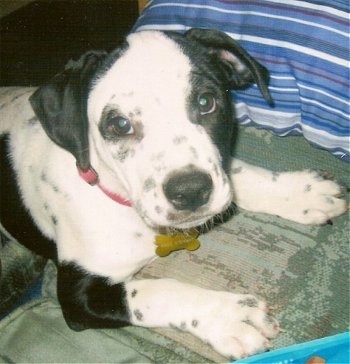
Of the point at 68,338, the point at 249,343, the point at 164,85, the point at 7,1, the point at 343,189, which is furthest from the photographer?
the point at 7,1

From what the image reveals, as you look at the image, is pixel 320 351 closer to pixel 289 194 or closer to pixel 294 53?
pixel 289 194

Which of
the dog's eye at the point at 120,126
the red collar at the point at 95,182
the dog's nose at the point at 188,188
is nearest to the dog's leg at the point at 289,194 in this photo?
the red collar at the point at 95,182

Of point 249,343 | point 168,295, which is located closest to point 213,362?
point 249,343

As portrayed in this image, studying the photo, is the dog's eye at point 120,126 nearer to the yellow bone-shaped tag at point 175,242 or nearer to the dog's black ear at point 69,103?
the dog's black ear at point 69,103

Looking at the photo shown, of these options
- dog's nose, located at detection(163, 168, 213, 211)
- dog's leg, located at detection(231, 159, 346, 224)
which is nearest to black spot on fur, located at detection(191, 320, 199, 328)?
dog's nose, located at detection(163, 168, 213, 211)


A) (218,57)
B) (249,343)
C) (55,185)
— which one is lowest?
(249,343)

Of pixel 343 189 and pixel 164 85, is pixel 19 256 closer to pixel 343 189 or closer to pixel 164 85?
pixel 164 85

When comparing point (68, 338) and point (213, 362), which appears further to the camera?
point (68, 338)

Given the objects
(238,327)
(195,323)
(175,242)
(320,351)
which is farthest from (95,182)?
(320,351)
